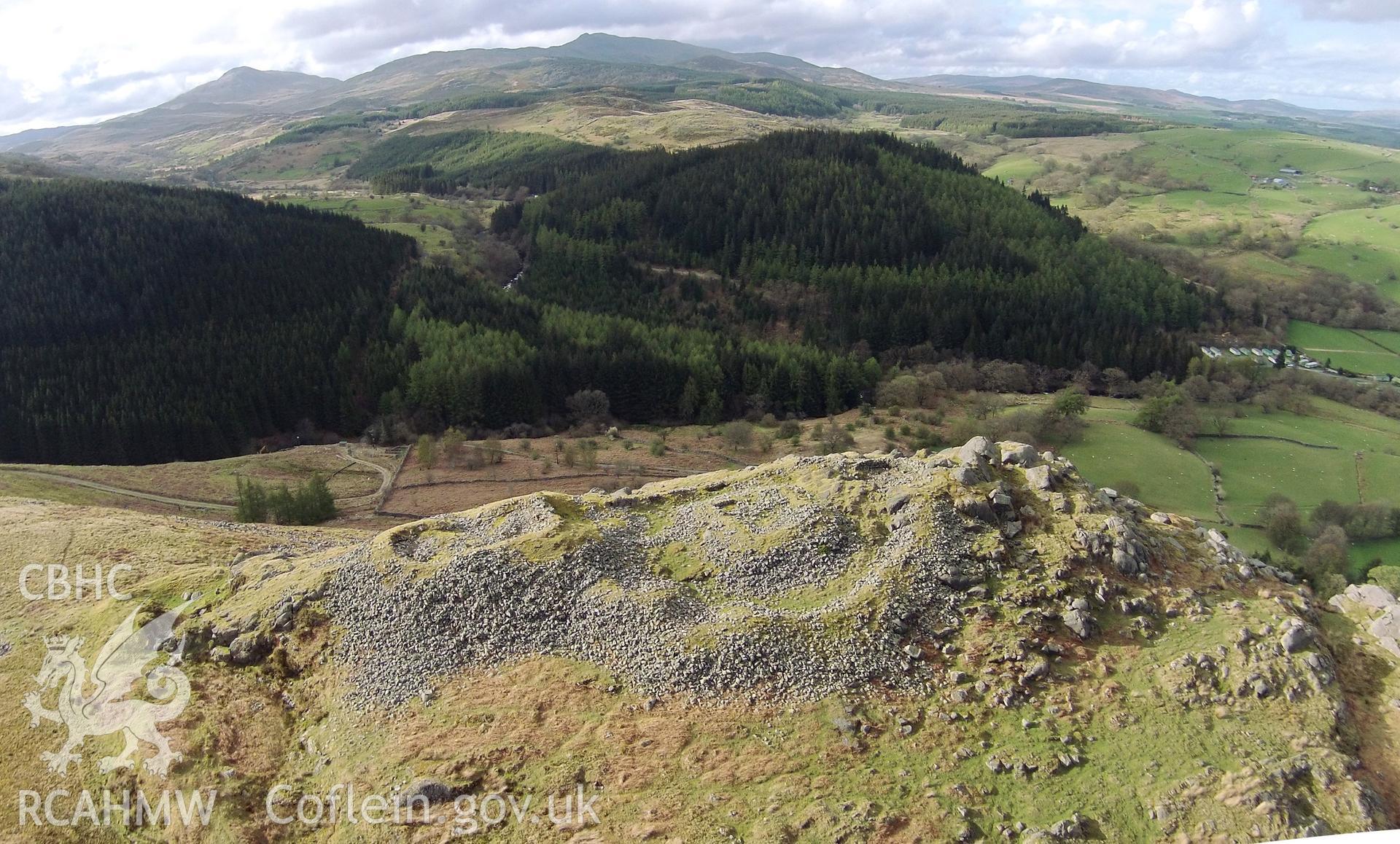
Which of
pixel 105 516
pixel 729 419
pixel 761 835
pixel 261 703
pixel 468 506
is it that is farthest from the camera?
pixel 729 419

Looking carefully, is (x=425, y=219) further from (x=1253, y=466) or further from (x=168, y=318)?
(x=1253, y=466)

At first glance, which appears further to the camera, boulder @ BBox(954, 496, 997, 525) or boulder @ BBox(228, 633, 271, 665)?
boulder @ BBox(954, 496, 997, 525)

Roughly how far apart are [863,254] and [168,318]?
11083cm

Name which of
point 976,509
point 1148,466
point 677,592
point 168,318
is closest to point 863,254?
point 1148,466

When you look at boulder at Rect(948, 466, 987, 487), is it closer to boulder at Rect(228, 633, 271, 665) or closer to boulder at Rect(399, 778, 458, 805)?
boulder at Rect(399, 778, 458, 805)

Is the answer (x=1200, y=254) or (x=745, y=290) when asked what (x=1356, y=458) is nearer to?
(x=745, y=290)

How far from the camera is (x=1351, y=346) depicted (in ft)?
412

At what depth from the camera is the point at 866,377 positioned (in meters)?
97.2

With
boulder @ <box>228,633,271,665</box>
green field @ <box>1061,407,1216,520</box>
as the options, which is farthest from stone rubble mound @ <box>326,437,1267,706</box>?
green field @ <box>1061,407,1216,520</box>

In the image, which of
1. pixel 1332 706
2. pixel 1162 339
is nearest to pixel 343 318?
pixel 1332 706

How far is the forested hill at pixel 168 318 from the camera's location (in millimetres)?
79812

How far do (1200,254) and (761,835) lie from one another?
623ft

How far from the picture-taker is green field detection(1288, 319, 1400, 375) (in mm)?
118250

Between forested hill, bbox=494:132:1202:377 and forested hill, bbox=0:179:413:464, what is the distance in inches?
1532
